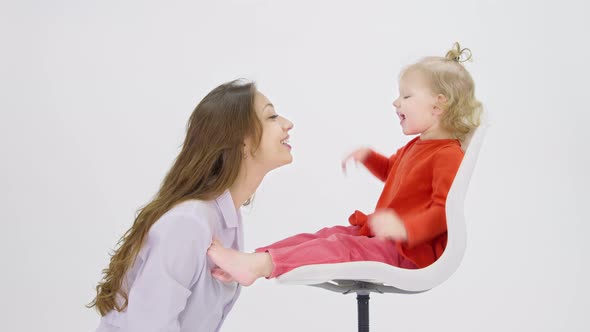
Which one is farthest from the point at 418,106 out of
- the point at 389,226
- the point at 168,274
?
the point at 168,274

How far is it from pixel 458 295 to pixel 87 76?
1974mm

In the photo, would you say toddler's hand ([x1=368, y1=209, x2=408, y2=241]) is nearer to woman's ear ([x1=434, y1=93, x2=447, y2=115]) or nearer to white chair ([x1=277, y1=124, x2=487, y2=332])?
white chair ([x1=277, y1=124, x2=487, y2=332])

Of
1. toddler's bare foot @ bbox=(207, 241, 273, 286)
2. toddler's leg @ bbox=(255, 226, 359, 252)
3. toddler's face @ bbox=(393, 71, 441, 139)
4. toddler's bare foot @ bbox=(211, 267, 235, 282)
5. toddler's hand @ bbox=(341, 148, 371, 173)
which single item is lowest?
toddler's bare foot @ bbox=(211, 267, 235, 282)

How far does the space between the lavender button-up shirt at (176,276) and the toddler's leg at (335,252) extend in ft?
0.64

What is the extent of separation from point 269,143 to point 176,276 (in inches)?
17.6

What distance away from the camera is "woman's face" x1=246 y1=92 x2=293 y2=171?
230cm

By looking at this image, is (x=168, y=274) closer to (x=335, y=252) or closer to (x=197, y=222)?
(x=197, y=222)

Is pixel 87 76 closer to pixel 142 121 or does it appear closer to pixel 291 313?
pixel 142 121

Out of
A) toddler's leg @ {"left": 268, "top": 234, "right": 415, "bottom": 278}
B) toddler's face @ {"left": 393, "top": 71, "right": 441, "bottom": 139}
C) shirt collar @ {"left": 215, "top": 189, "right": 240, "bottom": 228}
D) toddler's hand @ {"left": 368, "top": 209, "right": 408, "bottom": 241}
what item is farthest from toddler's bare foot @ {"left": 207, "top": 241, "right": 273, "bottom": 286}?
toddler's face @ {"left": 393, "top": 71, "right": 441, "bottom": 139}

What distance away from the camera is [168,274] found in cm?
211

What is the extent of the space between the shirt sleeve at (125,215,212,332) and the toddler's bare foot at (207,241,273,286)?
0.06 meters

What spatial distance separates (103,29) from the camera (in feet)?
13.0

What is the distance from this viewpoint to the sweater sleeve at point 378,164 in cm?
259

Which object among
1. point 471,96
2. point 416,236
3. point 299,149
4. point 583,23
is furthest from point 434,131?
point 583,23
